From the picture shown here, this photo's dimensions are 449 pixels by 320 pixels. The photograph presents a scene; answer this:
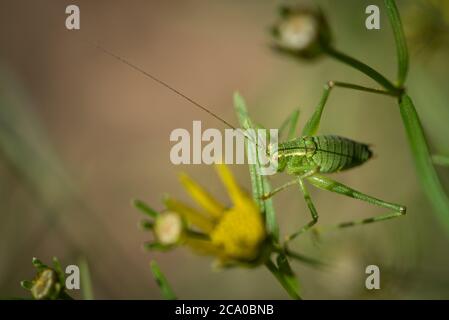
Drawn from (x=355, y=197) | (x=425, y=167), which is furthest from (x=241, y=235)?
(x=425, y=167)

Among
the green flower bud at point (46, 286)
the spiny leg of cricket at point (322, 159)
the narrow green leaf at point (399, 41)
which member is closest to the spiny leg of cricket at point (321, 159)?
the spiny leg of cricket at point (322, 159)

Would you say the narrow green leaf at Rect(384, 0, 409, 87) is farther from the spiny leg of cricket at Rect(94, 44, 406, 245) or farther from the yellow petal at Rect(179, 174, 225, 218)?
the yellow petal at Rect(179, 174, 225, 218)

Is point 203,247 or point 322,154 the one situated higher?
point 322,154

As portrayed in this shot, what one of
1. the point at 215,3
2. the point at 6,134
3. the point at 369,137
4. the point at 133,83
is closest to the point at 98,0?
the point at 133,83

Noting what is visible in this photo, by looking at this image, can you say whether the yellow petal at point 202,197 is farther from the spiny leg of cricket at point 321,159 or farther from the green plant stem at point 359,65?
the green plant stem at point 359,65

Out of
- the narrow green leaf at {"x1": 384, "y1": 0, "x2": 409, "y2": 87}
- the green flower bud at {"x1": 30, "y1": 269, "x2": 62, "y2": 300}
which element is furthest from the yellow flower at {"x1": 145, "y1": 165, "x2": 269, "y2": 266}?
the narrow green leaf at {"x1": 384, "y1": 0, "x2": 409, "y2": 87}

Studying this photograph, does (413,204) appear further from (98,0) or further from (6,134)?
(98,0)

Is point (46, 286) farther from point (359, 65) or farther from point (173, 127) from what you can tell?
point (173, 127)
